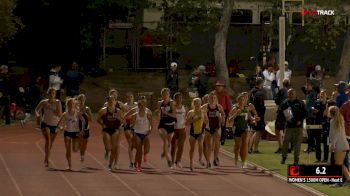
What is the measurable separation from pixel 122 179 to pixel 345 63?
25.4 metres

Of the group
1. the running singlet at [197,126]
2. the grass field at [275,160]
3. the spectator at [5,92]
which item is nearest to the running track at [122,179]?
the grass field at [275,160]

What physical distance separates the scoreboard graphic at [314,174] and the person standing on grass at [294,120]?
397 centimetres

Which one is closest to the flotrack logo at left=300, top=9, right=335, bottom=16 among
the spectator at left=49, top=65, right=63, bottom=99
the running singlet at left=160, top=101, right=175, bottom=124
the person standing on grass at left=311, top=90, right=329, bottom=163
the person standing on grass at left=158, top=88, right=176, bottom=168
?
the spectator at left=49, top=65, right=63, bottom=99

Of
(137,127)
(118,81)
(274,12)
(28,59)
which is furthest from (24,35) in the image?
(137,127)

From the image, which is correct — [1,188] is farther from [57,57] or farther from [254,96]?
[57,57]

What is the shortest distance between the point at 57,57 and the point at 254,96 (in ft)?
62.7

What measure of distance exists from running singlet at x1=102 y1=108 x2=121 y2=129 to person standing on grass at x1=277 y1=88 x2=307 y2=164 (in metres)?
4.18

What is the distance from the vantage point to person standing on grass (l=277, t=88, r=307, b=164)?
27344 mm

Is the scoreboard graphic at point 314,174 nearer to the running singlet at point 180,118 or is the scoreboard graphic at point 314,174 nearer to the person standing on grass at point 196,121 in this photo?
the person standing on grass at point 196,121

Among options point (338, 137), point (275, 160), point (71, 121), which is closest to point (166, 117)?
point (71, 121)

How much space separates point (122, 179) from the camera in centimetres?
2534

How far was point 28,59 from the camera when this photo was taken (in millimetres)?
48719

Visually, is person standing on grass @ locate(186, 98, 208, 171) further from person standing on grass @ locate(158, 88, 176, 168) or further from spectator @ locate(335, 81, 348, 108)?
spectator @ locate(335, 81, 348, 108)

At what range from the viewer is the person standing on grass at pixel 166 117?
2689cm
